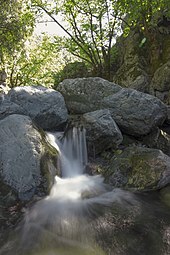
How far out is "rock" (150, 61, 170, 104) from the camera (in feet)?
33.6

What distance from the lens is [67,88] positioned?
8.66 m

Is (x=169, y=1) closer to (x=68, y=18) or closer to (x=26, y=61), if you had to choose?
(x=68, y=18)

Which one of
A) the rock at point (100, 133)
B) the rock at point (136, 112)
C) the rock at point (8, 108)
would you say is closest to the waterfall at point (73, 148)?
the rock at point (100, 133)

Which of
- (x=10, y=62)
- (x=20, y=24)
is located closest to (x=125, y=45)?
(x=10, y=62)

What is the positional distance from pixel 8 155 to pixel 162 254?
338 centimetres

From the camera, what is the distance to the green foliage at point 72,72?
49.0ft

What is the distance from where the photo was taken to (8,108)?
6652mm

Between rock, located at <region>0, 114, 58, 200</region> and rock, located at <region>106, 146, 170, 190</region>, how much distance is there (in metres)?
1.53

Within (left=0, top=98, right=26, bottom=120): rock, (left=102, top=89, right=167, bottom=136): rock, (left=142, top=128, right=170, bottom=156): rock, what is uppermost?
(left=0, top=98, right=26, bottom=120): rock

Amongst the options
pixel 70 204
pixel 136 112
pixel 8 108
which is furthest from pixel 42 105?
pixel 70 204

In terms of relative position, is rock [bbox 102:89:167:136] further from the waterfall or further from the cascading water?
the cascading water

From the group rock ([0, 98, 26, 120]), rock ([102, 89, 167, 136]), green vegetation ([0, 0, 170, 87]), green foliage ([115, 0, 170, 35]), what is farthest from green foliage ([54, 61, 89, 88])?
rock ([0, 98, 26, 120])

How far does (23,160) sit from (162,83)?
24.8ft

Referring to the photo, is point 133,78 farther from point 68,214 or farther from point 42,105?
point 68,214
